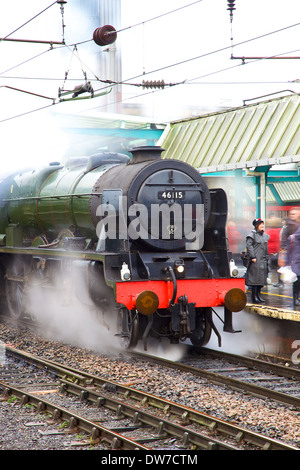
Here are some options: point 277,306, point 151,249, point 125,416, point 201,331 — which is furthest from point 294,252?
point 125,416

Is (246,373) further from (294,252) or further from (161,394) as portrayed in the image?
(294,252)

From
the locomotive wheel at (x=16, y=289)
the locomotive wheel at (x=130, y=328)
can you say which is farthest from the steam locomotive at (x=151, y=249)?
the locomotive wheel at (x=16, y=289)

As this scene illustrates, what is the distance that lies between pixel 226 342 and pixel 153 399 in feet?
12.0

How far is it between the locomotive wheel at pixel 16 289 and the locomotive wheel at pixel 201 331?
12.8 ft

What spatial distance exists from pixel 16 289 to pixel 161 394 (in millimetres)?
6358

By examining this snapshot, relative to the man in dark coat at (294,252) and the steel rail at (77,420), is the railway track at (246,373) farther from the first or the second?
the steel rail at (77,420)

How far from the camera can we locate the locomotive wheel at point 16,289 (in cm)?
1222

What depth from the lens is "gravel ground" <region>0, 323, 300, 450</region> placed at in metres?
5.61

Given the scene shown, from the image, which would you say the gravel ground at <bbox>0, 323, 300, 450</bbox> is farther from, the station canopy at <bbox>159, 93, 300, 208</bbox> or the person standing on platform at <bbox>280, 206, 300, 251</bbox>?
the station canopy at <bbox>159, 93, 300, 208</bbox>

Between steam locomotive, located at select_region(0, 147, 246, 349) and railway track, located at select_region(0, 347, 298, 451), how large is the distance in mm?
1315

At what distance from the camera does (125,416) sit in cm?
632
